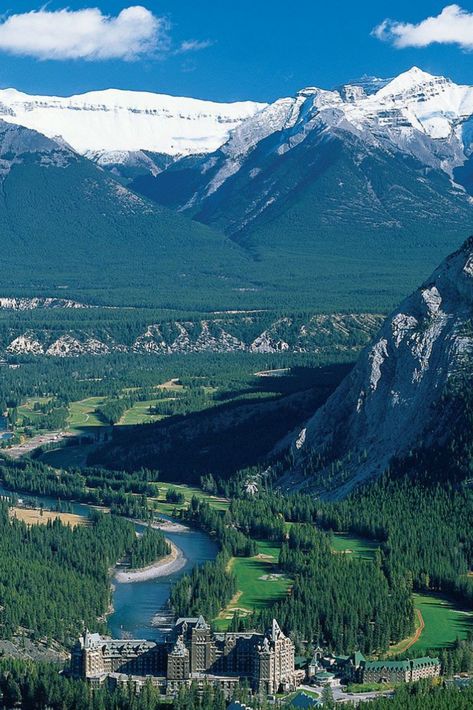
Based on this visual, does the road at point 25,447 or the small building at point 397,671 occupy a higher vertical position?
the road at point 25,447

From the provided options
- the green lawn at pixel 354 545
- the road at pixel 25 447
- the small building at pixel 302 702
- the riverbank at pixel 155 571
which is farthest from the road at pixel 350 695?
the road at pixel 25 447

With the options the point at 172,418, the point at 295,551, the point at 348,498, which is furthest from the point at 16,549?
the point at 172,418

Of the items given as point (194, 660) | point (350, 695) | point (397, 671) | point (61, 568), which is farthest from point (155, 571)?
point (350, 695)

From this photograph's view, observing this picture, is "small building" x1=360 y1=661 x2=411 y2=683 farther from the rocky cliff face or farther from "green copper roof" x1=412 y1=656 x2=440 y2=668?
the rocky cliff face

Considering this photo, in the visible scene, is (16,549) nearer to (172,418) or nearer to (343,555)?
(343,555)

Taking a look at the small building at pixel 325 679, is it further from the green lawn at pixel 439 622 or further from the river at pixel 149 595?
the river at pixel 149 595

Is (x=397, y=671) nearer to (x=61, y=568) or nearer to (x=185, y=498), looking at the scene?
(x=61, y=568)

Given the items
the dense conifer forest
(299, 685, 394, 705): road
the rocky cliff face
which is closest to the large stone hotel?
(299, 685, 394, 705): road
